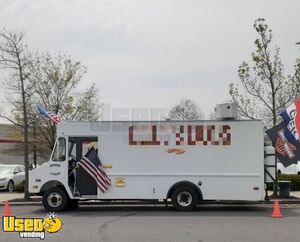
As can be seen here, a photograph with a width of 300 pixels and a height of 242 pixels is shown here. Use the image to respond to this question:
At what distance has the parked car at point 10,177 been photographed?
26781mm

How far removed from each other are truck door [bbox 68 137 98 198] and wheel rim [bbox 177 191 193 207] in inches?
102

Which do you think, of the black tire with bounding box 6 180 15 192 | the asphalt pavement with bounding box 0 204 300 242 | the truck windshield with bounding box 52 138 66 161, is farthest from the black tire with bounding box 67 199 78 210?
the black tire with bounding box 6 180 15 192

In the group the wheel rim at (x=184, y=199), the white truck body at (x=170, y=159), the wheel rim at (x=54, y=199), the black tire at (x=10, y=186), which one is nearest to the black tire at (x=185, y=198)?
the wheel rim at (x=184, y=199)

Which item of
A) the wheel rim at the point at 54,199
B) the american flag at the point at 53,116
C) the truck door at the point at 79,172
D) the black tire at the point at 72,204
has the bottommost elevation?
the black tire at the point at 72,204

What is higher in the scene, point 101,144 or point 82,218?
point 101,144

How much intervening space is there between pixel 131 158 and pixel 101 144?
1.04 metres

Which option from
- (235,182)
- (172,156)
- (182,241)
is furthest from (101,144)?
(182,241)

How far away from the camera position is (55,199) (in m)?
16.4

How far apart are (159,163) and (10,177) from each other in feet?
43.3

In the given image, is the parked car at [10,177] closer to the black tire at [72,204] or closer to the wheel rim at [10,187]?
the wheel rim at [10,187]

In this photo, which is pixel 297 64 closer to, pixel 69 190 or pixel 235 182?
pixel 235 182

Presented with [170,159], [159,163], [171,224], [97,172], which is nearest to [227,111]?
[170,159]

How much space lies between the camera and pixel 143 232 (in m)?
12.0

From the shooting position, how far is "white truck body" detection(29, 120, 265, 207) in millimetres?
16125
